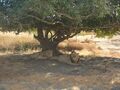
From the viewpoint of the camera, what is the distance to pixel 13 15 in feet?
31.7

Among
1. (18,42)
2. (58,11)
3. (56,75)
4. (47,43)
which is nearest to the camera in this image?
(58,11)

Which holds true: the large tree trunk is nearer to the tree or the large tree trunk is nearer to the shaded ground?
the shaded ground

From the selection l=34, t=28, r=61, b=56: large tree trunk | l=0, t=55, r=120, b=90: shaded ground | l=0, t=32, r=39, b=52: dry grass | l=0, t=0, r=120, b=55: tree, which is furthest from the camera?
l=0, t=32, r=39, b=52: dry grass

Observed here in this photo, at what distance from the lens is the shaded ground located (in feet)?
34.1

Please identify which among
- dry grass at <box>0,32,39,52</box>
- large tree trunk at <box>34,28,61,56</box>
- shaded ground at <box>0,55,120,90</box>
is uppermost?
large tree trunk at <box>34,28,61,56</box>

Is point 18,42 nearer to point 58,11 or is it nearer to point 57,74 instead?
point 57,74

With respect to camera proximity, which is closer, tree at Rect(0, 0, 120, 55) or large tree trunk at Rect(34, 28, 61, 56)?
tree at Rect(0, 0, 120, 55)

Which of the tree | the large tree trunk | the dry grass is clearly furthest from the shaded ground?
the dry grass

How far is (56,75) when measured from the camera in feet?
36.5

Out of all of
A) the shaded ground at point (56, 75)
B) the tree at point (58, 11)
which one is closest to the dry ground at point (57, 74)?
the shaded ground at point (56, 75)

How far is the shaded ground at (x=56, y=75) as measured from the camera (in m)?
10.4

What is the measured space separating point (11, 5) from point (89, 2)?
250 cm

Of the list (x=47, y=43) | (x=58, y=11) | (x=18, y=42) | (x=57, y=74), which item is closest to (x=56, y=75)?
(x=57, y=74)

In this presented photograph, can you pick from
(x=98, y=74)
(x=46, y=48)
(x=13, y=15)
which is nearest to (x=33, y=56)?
(x=46, y=48)
